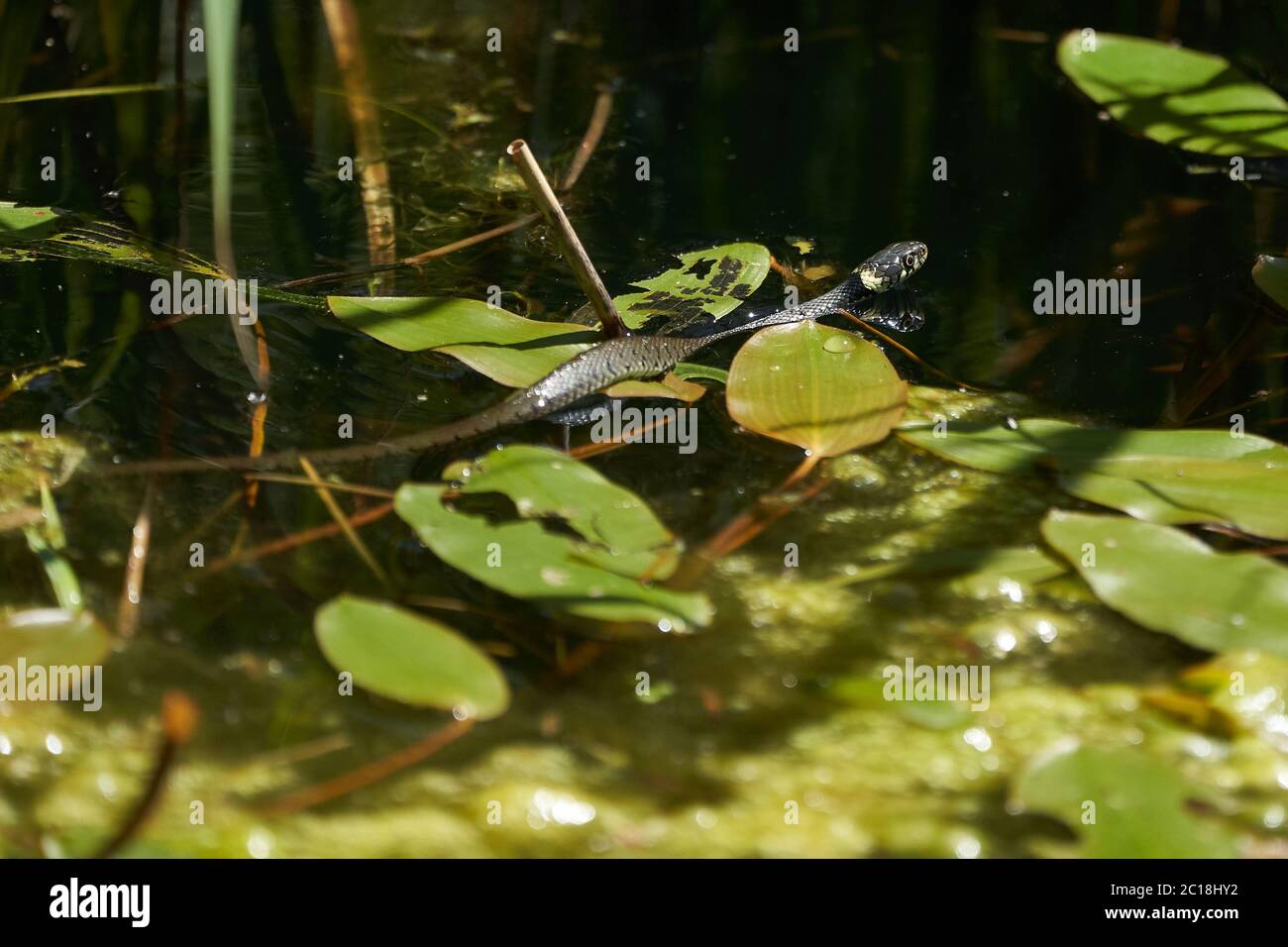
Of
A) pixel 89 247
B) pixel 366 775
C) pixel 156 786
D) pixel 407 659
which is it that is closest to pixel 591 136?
pixel 89 247

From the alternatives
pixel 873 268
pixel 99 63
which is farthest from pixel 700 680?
pixel 99 63

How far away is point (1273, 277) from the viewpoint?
7.47 feet

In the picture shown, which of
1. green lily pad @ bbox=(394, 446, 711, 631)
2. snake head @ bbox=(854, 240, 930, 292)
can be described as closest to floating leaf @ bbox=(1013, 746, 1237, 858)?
green lily pad @ bbox=(394, 446, 711, 631)

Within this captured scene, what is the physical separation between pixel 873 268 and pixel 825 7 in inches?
65.1

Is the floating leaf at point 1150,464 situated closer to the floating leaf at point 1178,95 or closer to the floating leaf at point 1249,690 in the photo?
the floating leaf at point 1249,690

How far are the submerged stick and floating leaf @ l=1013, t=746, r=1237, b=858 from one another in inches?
44.6

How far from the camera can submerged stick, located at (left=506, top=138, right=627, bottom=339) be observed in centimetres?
196

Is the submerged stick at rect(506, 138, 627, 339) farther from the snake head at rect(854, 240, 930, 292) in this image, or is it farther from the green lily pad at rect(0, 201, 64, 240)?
the green lily pad at rect(0, 201, 64, 240)

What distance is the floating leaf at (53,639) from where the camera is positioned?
144 centimetres

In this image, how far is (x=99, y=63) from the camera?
126 inches

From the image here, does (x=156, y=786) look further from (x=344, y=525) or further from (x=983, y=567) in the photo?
(x=983, y=567)

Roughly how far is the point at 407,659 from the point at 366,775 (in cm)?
14
